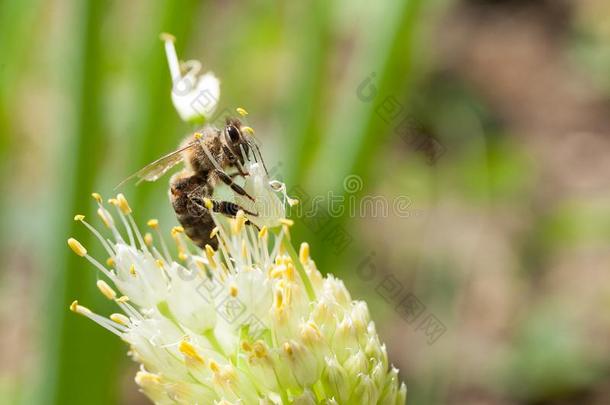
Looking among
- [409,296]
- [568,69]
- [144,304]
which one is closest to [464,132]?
[568,69]

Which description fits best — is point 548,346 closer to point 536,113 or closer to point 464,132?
point 464,132

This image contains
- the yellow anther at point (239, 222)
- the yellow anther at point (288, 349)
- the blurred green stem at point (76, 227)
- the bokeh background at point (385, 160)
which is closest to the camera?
the yellow anther at point (288, 349)

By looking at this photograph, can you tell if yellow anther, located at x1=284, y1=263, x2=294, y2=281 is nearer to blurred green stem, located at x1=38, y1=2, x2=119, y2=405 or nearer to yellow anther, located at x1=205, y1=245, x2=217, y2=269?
yellow anther, located at x1=205, y1=245, x2=217, y2=269

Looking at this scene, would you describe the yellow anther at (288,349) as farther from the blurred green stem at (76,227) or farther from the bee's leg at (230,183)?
the blurred green stem at (76,227)

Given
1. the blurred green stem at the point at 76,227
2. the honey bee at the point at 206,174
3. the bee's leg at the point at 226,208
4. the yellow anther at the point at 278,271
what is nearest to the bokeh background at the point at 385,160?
the blurred green stem at the point at 76,227

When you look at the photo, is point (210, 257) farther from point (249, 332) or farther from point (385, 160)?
point (385, 160)

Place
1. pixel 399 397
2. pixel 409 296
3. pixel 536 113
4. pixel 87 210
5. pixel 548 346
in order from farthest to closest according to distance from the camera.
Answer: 1. pixel 536 113
2. pixel 548 346
3. pixel 409 296
4. pixel 87 210
5. pixel 399 397

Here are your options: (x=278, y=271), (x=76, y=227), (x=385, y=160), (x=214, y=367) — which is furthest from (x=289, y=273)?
(x=385, y=160)

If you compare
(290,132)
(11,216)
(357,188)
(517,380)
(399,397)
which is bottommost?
(399,397)
